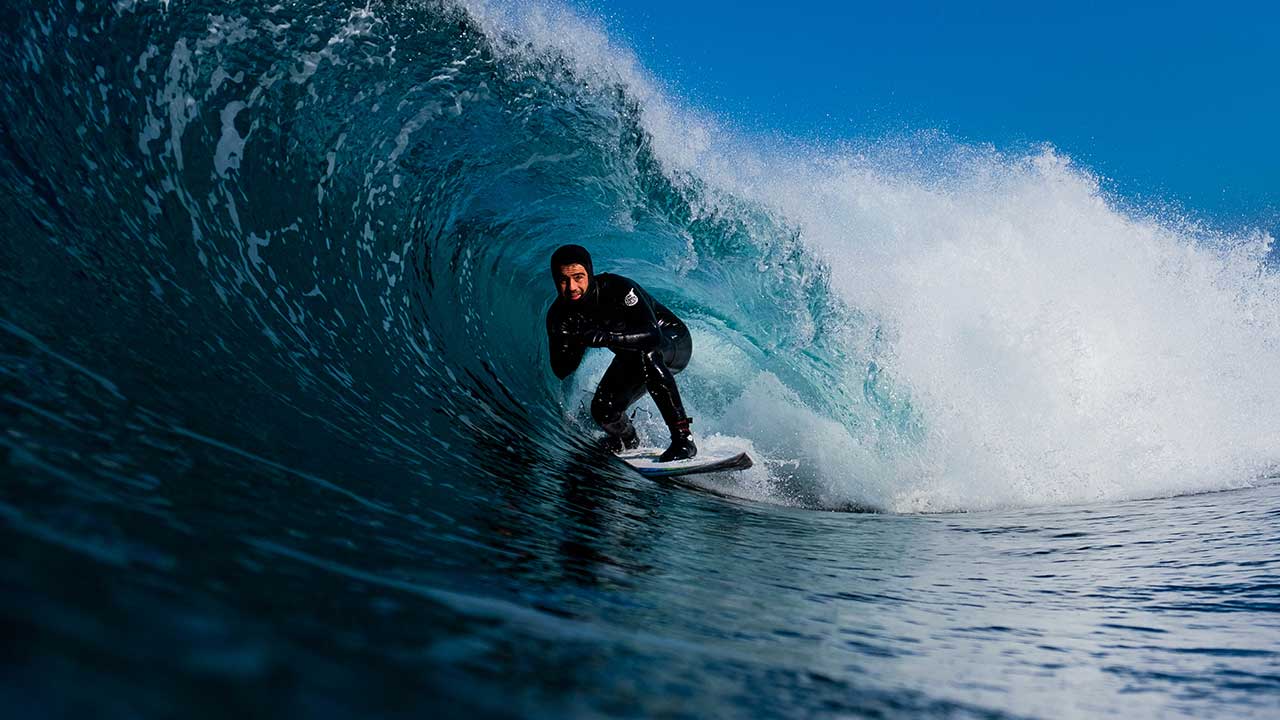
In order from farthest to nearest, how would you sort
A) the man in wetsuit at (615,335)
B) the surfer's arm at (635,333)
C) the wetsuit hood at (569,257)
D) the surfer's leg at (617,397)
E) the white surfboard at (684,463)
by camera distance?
the surfer's leg at (617,397), the white surfboard at (684,463), the surfer's arm at (635,333), the man in wetsuit at (615,335), the wetsuit hood at (569,257)

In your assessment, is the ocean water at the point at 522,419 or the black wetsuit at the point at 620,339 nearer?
the ocean water at the point at 522,419

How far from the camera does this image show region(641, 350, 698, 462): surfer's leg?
17.0 feet

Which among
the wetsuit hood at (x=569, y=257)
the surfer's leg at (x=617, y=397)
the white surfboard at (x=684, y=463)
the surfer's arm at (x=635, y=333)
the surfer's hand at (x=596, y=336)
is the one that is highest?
the wetsuit hood at (x=569, y=257)

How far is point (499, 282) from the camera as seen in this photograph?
725 centimetres

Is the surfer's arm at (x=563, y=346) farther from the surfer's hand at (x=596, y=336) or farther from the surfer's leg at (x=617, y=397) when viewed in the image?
the surfer's leg at (x=617, y=397)

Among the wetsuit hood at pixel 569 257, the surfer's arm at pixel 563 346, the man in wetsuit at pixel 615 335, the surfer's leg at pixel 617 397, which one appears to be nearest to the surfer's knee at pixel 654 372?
the man in wetsuit at pixel 615 335

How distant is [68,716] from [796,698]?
95 centimetres

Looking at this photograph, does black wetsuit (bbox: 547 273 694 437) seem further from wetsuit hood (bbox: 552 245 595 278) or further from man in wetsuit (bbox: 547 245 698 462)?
wetsuit hood (bbox: 552 245 595 278)

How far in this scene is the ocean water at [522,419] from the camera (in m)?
1.01

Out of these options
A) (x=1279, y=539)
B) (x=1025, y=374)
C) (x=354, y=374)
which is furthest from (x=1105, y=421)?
(x=354, y=374)

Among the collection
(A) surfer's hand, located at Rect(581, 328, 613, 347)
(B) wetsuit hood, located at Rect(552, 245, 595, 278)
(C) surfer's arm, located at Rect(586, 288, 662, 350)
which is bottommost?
(A) surfer's hand, located at Rect(581, 328, 613, 347)

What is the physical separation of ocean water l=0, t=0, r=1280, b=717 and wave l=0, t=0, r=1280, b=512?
0.10 ft

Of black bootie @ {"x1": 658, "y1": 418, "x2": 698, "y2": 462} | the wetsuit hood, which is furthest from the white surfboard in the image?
the wetsuit hood

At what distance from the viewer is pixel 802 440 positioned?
6891mm
